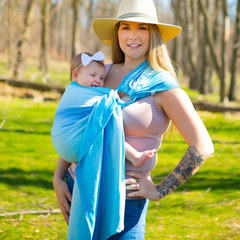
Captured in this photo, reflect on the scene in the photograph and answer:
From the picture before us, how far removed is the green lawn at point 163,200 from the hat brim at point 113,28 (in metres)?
0.74

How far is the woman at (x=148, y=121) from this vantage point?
1570mm

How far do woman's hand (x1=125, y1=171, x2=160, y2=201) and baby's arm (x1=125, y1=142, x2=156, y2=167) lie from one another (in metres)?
0.08

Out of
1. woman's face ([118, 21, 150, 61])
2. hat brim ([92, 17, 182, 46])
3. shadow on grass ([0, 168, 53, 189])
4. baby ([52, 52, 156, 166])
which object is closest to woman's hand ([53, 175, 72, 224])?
baby ([52, 52, 156, 166])

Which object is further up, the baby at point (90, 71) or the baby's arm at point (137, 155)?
the baby at point (90, 71)

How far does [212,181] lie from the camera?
435 centimetres

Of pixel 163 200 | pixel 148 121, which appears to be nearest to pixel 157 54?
pixel 148 121

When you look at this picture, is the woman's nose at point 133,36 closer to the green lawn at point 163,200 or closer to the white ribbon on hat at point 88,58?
the white ribbon on hat at point 88,58

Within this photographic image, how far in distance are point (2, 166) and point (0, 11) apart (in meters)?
4.88

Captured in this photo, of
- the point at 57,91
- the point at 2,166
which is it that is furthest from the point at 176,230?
the point at 57,91

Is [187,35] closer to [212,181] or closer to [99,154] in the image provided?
[212,181]

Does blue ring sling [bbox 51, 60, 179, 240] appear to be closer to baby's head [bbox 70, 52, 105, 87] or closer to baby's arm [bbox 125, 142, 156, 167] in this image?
baby's arm [bbox 125, 142, 156, 167]

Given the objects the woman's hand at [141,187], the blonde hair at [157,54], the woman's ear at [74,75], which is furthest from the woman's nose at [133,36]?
the woman's hand at [141,187]

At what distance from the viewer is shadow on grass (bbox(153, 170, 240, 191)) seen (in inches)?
163

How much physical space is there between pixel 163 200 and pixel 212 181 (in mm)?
990
